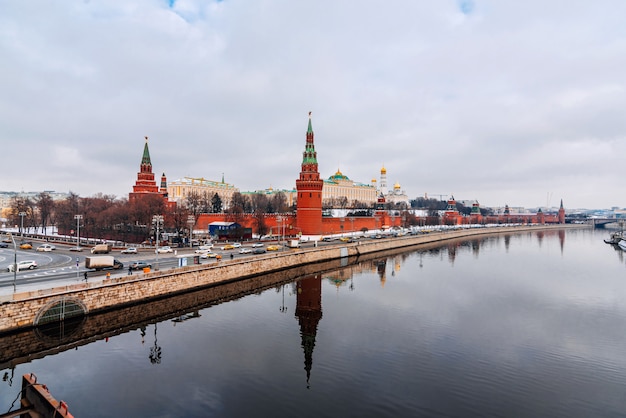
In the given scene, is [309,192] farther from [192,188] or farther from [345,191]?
[345,191]

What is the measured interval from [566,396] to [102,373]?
58.1 feet

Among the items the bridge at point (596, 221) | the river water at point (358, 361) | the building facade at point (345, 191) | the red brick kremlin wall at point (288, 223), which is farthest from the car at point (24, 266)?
the bridge at point (596, 221)

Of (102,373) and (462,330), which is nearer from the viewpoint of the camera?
(102,373)

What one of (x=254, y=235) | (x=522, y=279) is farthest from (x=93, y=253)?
(x=522, y=279)

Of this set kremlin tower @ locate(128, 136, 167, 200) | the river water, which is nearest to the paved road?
the river water

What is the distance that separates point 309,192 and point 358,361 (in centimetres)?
4135

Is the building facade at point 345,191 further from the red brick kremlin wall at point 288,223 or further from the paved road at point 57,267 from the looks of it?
the paved road at point 57,267

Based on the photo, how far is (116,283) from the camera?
22.1 meters

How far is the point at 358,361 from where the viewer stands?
53.6 ft

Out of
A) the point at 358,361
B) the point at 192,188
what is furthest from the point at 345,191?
the point at 358,361

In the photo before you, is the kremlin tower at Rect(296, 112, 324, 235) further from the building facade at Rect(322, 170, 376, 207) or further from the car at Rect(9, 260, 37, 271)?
the building facade at Rect(322, 170, 376, 207)

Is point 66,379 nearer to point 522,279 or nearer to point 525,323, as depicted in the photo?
point 525,323

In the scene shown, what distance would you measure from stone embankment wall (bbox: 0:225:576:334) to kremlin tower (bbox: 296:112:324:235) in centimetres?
1218

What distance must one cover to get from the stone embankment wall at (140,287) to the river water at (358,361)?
3297 mm
